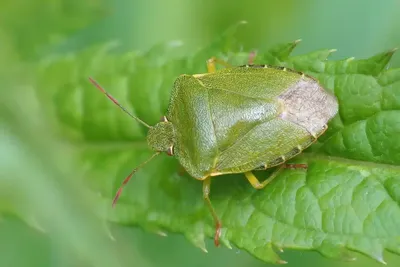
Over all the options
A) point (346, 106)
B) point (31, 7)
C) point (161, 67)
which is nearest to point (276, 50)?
point (346, 106)

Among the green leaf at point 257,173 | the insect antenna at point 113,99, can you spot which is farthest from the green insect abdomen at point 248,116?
the insect antenna at point 113,99

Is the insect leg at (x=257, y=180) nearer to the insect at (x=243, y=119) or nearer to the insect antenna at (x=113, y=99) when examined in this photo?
the insect at (x=243, y=119)

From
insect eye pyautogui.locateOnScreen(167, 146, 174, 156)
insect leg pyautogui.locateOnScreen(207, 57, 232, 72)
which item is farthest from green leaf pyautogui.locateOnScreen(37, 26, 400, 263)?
insect eye pyautogui.locateOnScreen(167, 146, 174, 156)

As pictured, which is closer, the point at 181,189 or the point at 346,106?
the point at 346,106

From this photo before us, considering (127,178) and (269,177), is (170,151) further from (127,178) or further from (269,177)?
(269,177)

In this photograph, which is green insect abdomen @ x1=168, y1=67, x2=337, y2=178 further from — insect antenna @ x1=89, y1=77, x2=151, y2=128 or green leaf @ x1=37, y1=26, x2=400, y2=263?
insect antenna @ x1=89, y1=77, x2=151, y2=128

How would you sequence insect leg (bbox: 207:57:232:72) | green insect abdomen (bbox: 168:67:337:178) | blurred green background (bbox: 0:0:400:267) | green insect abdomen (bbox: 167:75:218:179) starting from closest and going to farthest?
green insect abdomen (bbox: 168:67:337:178) → green insect abdomen (bbox: 167:75:218:179) → insect leg (bbox: 207:57:232:72) → blurred green background (bbox: 0:0:400:267)

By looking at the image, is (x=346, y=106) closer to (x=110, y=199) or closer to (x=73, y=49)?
(x=110, y=199)
